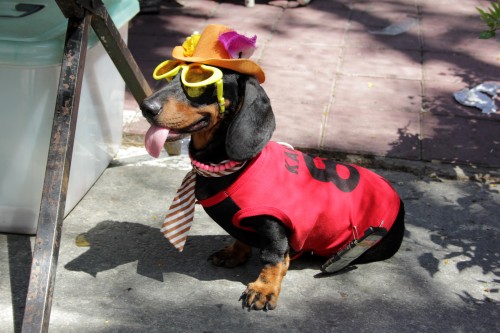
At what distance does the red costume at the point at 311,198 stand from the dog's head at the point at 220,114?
0.50 ft

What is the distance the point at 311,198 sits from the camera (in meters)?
2.87

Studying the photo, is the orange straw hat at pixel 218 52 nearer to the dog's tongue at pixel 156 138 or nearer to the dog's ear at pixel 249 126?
the dog's ear at pixel 249 126

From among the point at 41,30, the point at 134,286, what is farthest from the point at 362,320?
the point at 41,30

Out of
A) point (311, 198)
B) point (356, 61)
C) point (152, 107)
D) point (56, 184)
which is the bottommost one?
point (356, 61)

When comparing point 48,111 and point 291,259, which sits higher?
point 48,111

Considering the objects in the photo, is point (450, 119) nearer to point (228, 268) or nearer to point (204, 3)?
point (228, 268)

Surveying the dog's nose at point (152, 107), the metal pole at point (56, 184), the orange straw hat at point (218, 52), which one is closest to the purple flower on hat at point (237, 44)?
the orange straw hat at point (218, 52)

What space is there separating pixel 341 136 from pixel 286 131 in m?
0.31

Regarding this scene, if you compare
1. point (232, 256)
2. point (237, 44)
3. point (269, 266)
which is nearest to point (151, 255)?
point (232, 256)

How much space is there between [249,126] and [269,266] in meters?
0.57

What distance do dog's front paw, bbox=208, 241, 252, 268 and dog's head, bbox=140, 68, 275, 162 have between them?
0.54 metres

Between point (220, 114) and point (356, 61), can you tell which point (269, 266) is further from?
point (356, 61)

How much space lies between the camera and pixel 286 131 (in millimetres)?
4383

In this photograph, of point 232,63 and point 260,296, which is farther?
point 260,296
